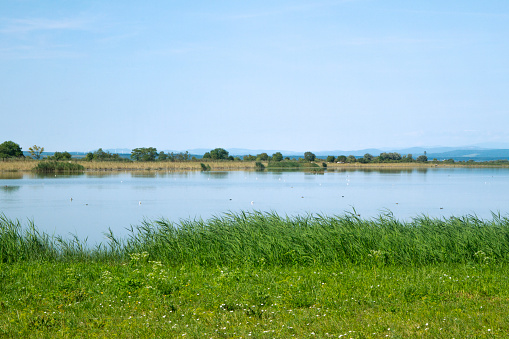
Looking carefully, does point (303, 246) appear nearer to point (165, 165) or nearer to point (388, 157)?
point (165, 165)

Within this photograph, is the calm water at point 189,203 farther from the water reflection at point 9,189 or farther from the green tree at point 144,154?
the green tree at point 144,154

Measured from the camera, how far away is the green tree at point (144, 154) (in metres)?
89.6

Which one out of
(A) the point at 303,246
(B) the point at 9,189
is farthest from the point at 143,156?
(A) the point at 303,246

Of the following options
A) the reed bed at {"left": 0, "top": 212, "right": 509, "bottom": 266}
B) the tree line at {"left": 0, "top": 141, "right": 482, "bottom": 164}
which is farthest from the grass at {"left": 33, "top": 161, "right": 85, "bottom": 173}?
the reed bed at {"left": 0, "top": 212, "right": 509, "bottom": 266}

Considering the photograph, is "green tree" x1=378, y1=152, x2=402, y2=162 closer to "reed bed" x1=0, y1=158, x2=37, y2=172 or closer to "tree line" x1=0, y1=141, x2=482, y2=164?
"tree line" x1=0, y1=141, x2=482, y2=164

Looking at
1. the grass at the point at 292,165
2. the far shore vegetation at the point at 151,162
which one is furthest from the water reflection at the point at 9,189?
the grass at the point at 292,165

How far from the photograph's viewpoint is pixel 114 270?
9.45m

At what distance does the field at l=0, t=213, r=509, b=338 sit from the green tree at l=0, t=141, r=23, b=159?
73690 mm

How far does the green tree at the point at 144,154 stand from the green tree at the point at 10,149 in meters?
18.6

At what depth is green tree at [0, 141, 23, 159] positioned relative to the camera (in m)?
78.1

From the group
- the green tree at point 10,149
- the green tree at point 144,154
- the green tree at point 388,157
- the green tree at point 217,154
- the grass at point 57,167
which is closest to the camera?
the grass at point 57,167

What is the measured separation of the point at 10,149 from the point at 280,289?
82084 mm

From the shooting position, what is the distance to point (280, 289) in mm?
7609

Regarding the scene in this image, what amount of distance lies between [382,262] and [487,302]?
3.55 metres
